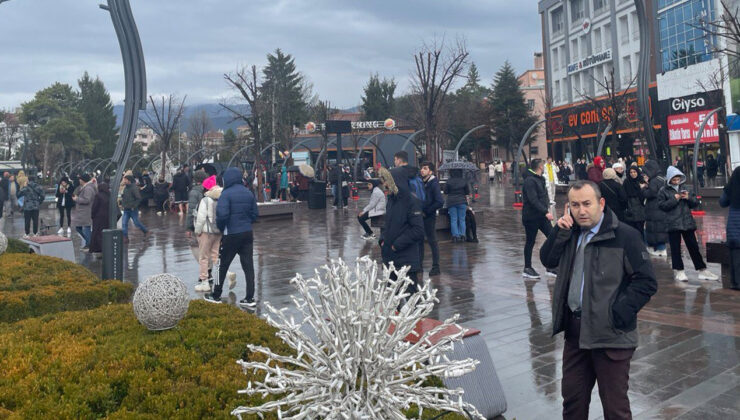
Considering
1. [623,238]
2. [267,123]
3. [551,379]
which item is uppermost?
[267,123]

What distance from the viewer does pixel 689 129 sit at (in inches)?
1561

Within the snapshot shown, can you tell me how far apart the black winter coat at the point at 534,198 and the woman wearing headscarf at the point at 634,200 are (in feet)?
5.65

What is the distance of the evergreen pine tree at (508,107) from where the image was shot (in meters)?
66.8

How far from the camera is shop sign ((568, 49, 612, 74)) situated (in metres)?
51.6

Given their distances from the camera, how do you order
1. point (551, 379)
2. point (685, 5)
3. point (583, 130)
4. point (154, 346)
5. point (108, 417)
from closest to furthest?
1. point (108, 417)
2. point (154, 346)
3. point (551, 379)
4. point (685, 5)
5. point (583, 130)

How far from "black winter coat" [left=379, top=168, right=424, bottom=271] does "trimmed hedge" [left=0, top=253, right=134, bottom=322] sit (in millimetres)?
3234

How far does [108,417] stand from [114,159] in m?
6.20

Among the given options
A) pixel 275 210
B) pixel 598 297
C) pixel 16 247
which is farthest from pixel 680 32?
pixel 598 297

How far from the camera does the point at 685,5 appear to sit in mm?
39938

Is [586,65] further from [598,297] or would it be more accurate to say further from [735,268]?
[598,297]

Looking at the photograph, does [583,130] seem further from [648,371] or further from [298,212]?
[648,371]

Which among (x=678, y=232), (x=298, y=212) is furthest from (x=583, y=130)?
(x=678, y=232)

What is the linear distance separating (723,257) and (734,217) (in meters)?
0.84

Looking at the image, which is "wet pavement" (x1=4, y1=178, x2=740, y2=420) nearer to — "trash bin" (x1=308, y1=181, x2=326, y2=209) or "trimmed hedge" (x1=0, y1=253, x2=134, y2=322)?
"trimmed hedge" (x1=0, y1=253, x2=134, y2=322)
